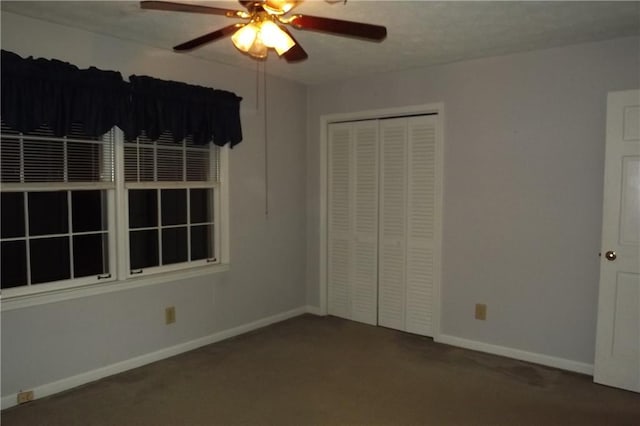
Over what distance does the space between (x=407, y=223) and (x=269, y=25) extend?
2.53 meters

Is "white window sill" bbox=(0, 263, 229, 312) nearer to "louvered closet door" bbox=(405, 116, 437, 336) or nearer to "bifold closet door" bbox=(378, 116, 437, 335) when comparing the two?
"bifold closet door" bbox=(378, 116, 437, 335)

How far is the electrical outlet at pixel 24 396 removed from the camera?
2.87 meters

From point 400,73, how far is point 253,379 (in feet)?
9.40

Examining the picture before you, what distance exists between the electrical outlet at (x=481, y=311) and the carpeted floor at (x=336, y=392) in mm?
300

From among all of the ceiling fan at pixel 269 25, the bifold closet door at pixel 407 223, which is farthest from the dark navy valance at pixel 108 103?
the bifold closet door at pixel 407 223

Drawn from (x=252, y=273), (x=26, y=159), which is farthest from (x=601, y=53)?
(x=26, y=159)

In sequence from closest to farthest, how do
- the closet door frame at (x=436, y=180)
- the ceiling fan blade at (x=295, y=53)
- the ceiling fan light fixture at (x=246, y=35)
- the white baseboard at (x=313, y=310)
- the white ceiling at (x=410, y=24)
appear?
the ceiling fan light fixture at (x=246, y=35) < the ceiling fan blade at (x=295, y=53) < the white ceiling at (x=410, y=24) < the closet door frame at (x=436, y=180) < the white baseboard at (x=313, y=310)

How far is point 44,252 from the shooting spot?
3.04 meters

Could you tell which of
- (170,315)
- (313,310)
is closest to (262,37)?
(170,315)

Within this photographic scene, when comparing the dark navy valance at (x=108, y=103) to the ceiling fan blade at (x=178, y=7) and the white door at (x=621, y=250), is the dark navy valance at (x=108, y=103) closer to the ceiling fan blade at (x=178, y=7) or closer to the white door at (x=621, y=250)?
the ceiling fan blade at (x=178, y=7)

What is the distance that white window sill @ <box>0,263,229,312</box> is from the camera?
2.85 meters

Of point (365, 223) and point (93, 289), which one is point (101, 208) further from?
point (365, 223)

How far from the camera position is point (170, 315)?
3691 mm

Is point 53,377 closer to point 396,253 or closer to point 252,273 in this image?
point 252,273
